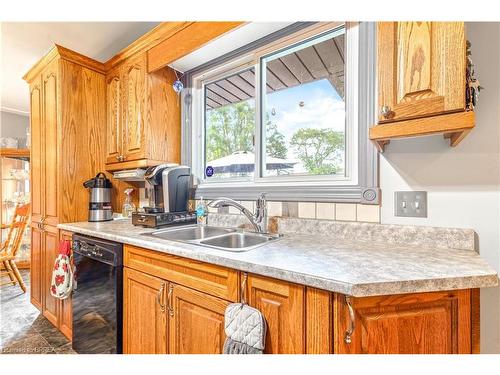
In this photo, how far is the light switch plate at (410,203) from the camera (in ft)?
3.66

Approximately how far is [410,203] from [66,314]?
2.42 metres

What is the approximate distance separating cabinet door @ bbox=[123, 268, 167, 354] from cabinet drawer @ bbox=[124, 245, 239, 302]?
0.16 feet

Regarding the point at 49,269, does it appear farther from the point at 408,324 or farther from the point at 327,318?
the point at 408,324

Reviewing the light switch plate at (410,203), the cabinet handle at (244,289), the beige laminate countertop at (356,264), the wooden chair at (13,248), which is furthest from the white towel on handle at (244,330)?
the wooden chair at (13,248)

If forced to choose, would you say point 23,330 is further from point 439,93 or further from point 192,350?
point 439,93

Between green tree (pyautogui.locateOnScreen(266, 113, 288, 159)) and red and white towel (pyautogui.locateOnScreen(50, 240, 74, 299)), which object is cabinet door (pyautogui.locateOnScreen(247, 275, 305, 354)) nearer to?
green tree (pyautogui.locateOnScreen(266, 113, 288, 159))

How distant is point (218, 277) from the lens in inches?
39.2

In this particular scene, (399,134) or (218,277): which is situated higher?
(399,134)

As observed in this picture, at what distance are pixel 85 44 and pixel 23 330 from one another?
2470 mm

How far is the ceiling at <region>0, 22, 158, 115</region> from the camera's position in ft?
6.38
